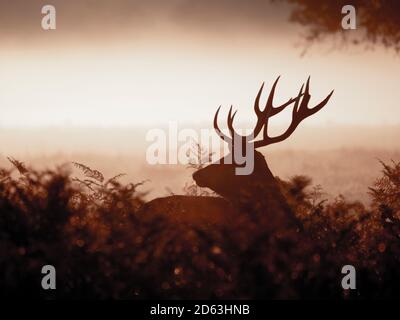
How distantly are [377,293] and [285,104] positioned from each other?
5.44m

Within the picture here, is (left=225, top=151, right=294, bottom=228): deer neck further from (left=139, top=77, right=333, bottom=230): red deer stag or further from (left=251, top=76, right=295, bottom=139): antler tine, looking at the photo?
(left=251, top=76, right=295, bottom=139): antler tine

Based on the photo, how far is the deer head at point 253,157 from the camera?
9.24m

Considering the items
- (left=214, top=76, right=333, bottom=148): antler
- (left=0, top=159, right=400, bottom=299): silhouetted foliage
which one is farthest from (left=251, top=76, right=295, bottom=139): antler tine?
(left=0, top=159, right=400, bottom=299): silhouetted foliage

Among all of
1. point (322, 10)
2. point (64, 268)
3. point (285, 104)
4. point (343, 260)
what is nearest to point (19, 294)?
point (64, 268)

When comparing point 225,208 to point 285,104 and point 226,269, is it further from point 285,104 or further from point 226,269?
point 226,269

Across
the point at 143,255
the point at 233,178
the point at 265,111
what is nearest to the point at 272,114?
Answer: the point at 265,111

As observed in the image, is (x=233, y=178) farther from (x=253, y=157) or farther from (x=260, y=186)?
(x=260, y=186)

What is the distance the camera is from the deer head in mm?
9242

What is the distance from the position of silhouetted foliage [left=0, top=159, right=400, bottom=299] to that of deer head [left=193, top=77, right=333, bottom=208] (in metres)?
3.94

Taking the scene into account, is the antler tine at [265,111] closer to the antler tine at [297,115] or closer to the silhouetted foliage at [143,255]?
the antler tine at [297,115]

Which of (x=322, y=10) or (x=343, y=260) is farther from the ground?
(x=322, y=10)

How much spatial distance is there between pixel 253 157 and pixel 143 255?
17.4 ft
